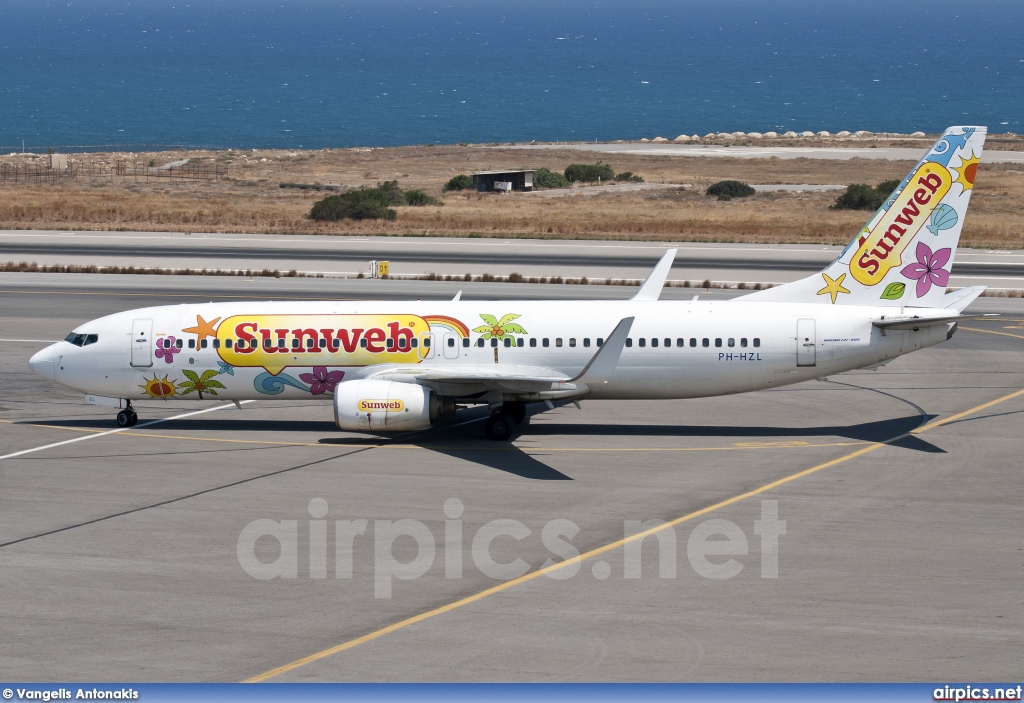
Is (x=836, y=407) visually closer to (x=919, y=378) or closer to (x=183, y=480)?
(x=919, y=378)

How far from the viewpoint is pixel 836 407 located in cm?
4734

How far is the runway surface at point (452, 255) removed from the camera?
78.9 m

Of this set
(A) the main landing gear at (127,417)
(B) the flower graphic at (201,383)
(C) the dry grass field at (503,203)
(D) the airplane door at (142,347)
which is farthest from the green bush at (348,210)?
(B) the flower graphic at (201,383)

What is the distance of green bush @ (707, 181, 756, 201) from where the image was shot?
12506 cm

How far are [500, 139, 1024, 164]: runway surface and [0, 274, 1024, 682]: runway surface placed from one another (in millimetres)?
117195

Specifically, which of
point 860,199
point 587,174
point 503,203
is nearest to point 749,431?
point 860,199

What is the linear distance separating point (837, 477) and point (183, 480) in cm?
1928

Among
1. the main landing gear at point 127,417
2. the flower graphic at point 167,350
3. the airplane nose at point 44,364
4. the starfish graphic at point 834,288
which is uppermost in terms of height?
the starfish graphic at point 834,288

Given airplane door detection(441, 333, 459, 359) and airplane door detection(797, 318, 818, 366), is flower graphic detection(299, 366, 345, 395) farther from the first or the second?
airplane door detection(797, 318, 818, 366)

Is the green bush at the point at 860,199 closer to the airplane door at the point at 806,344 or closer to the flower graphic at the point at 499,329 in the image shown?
the airplane door at the point at 806,344

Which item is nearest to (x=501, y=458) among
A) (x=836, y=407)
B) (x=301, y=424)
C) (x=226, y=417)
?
(x=301, y=424)

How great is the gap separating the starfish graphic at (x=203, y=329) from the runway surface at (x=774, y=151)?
127 metres

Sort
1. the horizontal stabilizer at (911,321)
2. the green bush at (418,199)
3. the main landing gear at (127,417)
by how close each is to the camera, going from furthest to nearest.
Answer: the green bush at (418,199) < the main landing gear at (127,417) < the horizontal stabilizer at (911,321)

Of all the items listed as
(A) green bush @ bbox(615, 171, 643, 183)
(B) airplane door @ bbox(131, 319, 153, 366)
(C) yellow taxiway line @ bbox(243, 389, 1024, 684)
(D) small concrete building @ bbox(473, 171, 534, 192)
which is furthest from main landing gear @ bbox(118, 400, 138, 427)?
(A) green bush @ bbox(615, 171, 643, 183)
